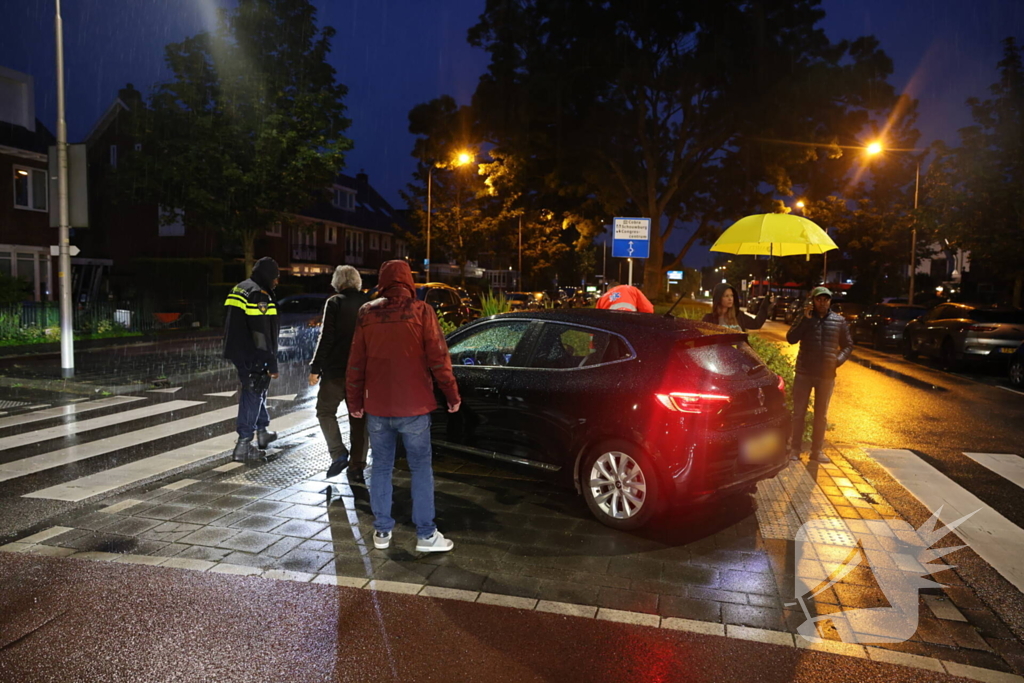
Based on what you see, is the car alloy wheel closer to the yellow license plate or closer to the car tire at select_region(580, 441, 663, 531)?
the car tire at select_region(580, 441, 663, 531)

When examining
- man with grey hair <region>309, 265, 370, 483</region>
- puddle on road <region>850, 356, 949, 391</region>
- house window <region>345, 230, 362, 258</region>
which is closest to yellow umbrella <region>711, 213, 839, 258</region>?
man with grey hair <region>309, 265, 370, 483</region>

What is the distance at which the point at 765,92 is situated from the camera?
58.9ft

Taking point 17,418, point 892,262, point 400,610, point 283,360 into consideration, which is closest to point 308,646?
point 400,610

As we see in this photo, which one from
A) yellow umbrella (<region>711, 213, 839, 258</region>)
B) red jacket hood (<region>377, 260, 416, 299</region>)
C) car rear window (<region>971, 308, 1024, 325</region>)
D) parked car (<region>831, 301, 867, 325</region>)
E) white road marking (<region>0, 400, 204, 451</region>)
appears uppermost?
yellow umbrella (<region>711, 213, 839, 258</region>)

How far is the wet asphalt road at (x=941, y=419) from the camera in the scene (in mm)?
7480

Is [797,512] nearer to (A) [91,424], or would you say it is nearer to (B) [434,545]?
(B) [434,545]

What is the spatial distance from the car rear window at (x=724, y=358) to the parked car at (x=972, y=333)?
43.1 feet

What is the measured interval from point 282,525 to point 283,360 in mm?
10873

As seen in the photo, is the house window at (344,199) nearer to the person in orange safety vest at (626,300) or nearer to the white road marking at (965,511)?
the person in orange safety vest at (626,300)

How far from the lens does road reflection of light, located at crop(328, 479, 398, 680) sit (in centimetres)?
351

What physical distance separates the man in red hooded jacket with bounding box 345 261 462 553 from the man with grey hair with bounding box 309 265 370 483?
1681 mm

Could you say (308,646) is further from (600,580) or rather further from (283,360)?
(283,360)

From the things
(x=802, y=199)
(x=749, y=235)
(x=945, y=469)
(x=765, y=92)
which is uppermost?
(x=765, y=92)

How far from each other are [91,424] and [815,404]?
8.36 metres
